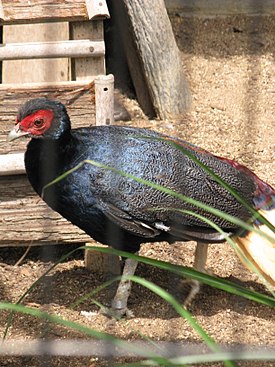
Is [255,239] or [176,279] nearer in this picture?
[255,239]

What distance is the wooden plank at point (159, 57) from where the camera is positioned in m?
4.71

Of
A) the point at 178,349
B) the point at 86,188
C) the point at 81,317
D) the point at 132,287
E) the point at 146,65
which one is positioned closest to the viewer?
the point at 178,349

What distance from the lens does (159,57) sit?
4.81 m

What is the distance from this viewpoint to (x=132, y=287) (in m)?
3.84

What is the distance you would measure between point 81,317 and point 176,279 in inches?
22.4

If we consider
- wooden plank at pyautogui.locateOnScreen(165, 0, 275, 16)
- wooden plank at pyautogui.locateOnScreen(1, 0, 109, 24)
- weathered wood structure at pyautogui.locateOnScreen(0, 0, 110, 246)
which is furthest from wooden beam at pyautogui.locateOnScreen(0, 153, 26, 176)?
wooden plank at pyautogui.locateOnScreen(165, 0, 275, 16)

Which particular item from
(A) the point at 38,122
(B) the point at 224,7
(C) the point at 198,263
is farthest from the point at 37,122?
(B) the point at 224,7

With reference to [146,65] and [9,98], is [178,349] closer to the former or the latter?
[9,98]

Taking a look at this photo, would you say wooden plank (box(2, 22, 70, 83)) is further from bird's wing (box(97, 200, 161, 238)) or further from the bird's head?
bird's wing (box(97, 200, 161, 238))

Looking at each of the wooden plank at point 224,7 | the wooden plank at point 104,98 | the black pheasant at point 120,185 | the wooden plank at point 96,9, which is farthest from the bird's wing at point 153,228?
the wooden plank at point 224,7

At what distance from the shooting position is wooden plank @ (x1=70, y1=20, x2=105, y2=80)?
3.98m

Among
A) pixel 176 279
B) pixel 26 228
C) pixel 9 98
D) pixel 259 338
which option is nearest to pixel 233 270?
pixel 176 279

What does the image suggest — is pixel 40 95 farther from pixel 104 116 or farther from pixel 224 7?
pixel 224 7

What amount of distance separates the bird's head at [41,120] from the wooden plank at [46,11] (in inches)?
29.5
